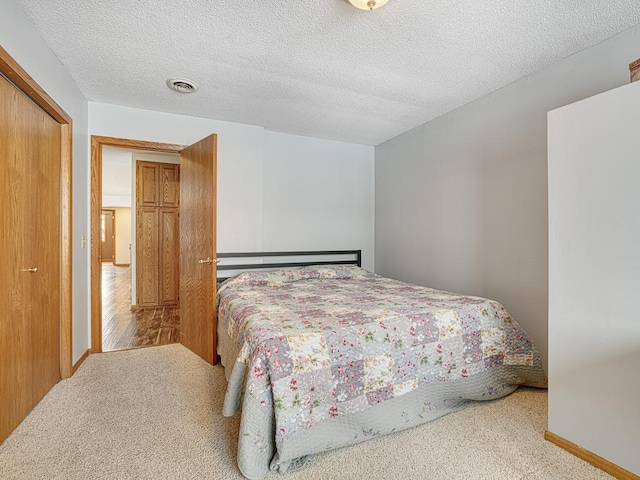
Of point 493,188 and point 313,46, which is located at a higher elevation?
point 313,46

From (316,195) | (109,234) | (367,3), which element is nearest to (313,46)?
(367,3)

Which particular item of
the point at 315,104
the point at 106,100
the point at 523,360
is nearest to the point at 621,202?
the point at 523,360

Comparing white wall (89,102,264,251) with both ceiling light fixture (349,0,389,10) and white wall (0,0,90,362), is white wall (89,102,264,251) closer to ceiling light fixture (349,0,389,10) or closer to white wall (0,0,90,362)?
white wall (0,0,90,362)

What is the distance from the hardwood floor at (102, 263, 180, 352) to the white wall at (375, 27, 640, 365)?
2842 millimetres

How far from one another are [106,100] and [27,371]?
7.75ft

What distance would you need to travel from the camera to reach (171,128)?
335 cm

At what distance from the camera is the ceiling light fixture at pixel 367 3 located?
168cm

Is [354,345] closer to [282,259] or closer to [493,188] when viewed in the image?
[493,188]

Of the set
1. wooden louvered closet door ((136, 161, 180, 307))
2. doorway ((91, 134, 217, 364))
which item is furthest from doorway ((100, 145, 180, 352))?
doorway ((91, 134, 217, 364))

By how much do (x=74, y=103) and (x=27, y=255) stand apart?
144 centimetres

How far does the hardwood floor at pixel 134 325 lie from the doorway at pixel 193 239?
0.34m

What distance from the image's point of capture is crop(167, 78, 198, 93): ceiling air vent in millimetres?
2614

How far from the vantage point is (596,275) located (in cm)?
160

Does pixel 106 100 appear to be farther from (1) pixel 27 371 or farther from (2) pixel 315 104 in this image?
(1) pixel 27 371
